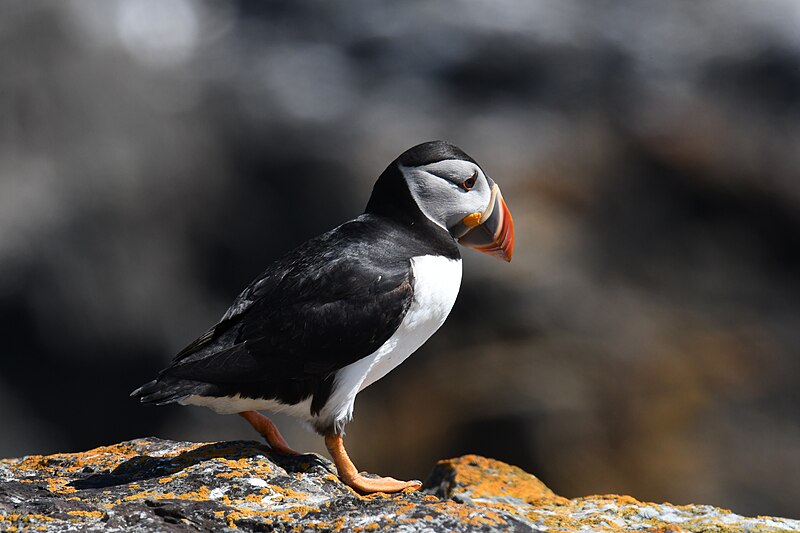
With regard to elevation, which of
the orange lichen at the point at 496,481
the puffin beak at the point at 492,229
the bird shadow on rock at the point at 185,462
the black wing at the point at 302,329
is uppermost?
the puffin beak at the point at 492,229

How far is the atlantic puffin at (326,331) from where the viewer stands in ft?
14.0

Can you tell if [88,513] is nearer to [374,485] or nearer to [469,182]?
[374,485]

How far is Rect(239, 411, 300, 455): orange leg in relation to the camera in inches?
180

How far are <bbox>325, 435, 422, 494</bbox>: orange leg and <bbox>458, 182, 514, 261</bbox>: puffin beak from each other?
120cm

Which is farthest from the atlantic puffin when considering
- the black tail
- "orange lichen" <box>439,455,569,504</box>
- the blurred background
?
the blurred background

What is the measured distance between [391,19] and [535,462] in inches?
219

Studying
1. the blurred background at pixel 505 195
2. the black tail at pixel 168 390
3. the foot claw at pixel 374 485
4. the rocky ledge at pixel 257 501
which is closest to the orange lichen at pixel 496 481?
the rocky ledge at pixel 257 501

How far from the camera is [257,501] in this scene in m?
3.89

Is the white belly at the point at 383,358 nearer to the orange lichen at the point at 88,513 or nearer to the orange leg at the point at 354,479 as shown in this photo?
the orange leg at the point at 354,479

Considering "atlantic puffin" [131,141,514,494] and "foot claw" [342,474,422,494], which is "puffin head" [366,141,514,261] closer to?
"atlantic puffin" [131,141,514,494]

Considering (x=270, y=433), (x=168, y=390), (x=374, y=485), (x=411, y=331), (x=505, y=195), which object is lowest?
(x=374, y=485)

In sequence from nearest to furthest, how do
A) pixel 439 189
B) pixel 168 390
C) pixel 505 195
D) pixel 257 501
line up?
pixel 257 501, pixel 168 390, pixel 439 189, pixel 505 195

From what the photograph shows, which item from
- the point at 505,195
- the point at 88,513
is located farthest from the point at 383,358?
the point at 505,195

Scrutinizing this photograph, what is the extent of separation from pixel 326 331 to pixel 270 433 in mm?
605
